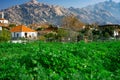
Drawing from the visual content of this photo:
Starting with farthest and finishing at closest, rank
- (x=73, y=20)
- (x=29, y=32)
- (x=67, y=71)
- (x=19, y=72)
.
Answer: (x=73, y=20), (x=29, y=32), (x=67, y=71), (x=19, y=72)

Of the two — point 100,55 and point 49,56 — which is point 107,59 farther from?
point 49,56

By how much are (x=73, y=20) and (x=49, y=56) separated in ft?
283

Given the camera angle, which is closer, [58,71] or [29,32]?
[58,71]

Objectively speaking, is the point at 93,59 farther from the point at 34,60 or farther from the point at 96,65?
the point at 34,60

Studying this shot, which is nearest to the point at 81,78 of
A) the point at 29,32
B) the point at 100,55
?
the point at 100,55

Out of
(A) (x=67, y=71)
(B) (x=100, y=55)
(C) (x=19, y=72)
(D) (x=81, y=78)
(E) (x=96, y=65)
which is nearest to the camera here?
(D) (x=81, y=78)

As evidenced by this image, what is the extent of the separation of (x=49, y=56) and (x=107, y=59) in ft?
14.6

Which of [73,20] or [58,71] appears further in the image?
[73,20]

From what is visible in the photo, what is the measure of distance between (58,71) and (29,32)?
7301cm

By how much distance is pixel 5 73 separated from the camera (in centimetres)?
916

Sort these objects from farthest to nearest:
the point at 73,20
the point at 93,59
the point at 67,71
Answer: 1. the point at 73,20
2. the point at 93,59
3. the point at 67,71

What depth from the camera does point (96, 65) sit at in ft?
43.4

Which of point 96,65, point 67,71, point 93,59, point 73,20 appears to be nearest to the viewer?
point 67,71

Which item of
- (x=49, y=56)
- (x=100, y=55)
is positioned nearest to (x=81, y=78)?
(x=49, y=56)
